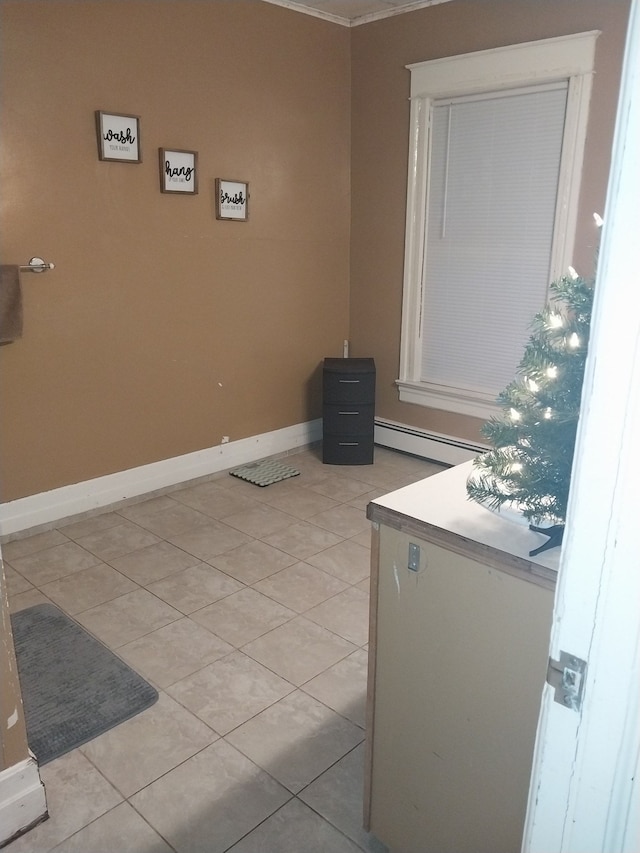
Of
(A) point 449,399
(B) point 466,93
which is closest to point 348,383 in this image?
(A) point 449,399

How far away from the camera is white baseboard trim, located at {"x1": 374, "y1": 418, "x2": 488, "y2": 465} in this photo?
4137mm

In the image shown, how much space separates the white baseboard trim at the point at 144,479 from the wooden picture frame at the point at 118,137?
5.30 feet

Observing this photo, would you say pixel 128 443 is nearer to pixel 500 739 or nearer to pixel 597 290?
pixel 500 739

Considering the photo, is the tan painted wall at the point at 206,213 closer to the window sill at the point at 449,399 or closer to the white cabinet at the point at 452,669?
the window sill at the point at 449,399

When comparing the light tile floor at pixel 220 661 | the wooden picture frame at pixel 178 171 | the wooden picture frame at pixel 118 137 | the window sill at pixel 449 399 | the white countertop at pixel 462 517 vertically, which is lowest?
the light tile floor at pixel 220 661

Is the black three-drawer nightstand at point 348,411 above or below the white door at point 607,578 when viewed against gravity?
below

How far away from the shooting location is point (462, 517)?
135cm

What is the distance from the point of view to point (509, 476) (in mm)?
1225

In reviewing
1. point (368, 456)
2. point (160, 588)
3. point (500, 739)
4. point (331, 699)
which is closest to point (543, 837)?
point (500, 739)

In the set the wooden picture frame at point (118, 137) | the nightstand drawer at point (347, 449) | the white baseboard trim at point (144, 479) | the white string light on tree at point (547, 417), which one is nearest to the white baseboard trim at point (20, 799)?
the white string light on tree at point (547, 417)

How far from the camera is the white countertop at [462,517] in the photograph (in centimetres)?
122

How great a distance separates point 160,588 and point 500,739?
1832 mm

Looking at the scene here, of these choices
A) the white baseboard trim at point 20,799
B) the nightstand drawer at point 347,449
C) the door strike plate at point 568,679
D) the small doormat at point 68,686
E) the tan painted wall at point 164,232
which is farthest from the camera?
the nightstand drawer at point 347,449

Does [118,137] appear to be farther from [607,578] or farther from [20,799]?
[607,578]
